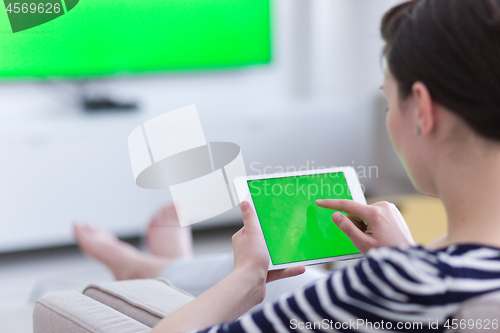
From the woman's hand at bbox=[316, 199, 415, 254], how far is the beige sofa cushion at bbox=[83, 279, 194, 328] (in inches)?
10.3

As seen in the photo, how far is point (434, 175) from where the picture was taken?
0.54 meters

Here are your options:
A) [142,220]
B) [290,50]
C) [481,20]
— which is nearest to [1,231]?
[142,220]

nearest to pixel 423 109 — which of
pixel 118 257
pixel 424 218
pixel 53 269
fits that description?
pixel 424 218

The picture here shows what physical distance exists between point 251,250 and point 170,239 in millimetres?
Result: 1020

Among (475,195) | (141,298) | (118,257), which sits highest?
(475,195)

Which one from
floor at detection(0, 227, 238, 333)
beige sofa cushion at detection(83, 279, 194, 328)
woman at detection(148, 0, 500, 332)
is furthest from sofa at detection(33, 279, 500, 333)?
floor at detection(0, 227, 238, 333)

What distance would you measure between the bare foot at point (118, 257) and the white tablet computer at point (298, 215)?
0.69 metres

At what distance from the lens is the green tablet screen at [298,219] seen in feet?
2.40

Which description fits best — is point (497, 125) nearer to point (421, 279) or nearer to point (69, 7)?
point (421, 279)

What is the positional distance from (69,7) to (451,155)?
70 centimetres

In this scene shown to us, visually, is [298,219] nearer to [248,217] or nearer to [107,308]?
[248,217]

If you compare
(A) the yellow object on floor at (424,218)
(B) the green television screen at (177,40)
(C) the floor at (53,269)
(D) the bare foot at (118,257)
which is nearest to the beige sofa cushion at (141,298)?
(D) the bare foot at (118,257)

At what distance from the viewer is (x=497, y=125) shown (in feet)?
1.60

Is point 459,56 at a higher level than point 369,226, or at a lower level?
higher
